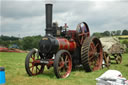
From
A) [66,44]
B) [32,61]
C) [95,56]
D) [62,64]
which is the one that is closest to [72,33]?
[66,44]

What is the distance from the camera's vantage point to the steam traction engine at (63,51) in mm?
6855

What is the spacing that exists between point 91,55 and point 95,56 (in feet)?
0.87

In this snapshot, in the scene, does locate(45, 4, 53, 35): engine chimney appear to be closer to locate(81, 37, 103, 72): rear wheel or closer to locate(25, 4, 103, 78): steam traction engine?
locate(25, 4, 103, 78): steam traction engine

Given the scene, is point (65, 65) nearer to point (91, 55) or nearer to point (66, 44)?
point (66, 44)

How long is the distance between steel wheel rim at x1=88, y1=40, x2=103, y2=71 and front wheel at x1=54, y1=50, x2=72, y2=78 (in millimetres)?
1563

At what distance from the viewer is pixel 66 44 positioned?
24.9ft

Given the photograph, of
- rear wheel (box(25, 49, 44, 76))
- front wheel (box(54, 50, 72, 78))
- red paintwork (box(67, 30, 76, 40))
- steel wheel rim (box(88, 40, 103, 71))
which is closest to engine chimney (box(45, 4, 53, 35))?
rear wheel (box(25, 49, 44, 76))

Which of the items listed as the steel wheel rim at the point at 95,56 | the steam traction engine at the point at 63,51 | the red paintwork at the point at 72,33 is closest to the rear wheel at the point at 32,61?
the steam traction engine at the point at 63,51

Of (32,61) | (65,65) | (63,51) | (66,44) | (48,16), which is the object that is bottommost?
(65,65)

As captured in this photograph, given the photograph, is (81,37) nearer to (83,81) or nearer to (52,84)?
(83,81)

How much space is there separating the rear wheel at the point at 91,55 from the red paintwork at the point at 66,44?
0.43m

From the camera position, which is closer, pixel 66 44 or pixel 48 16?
pixel 48 16

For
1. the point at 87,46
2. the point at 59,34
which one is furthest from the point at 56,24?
the point at 87,46

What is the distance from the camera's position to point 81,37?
28.8ft
